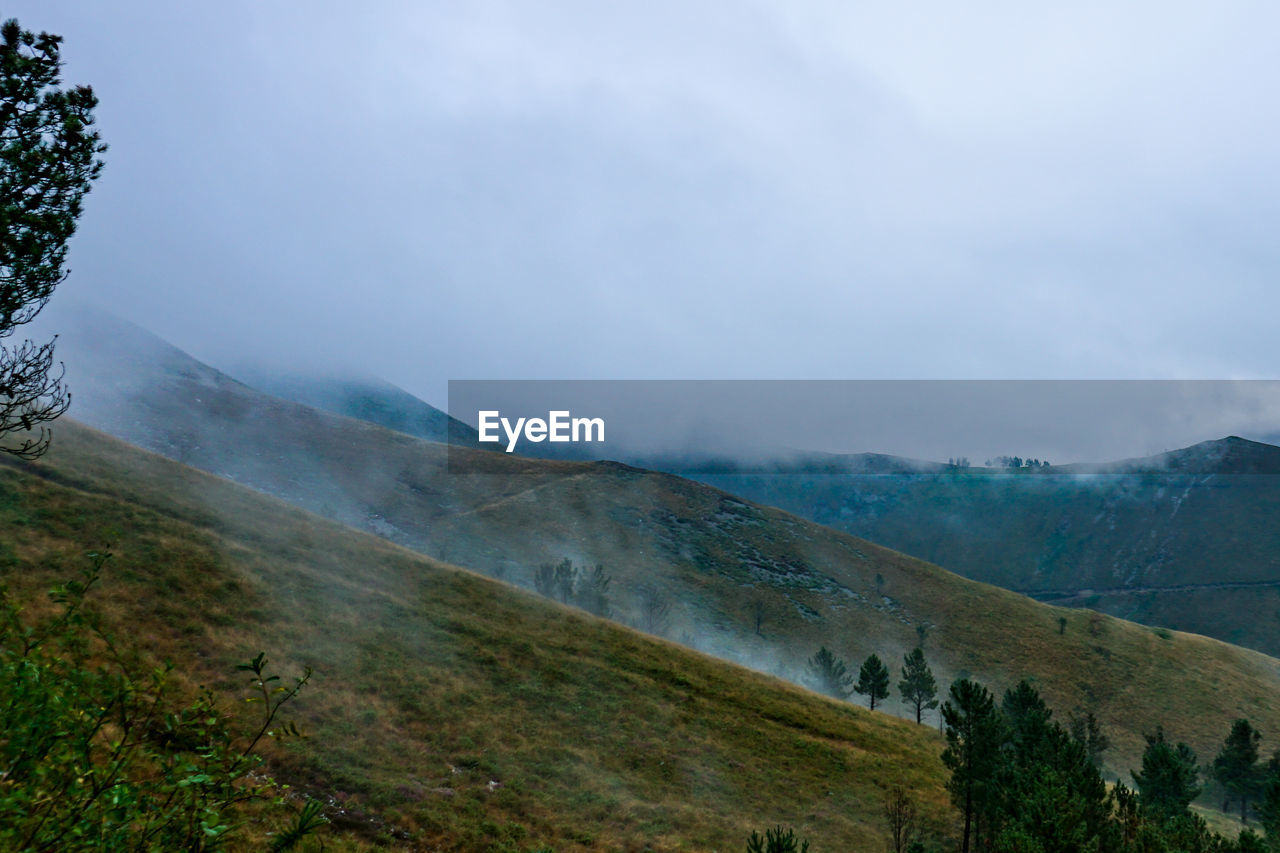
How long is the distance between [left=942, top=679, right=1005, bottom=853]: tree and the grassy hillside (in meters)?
5.14

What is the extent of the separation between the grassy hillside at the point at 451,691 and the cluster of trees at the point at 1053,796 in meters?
6.38

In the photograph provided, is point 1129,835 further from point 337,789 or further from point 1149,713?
point 1149,713

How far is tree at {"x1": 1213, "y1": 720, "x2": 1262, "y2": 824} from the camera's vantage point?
6141 cm

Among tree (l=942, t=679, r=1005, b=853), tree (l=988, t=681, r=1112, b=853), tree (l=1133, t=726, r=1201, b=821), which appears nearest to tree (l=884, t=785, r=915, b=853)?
tree (l=942, t=679, r=1005, b=853)

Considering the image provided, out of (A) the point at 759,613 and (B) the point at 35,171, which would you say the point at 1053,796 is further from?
(A) the point at 759,613

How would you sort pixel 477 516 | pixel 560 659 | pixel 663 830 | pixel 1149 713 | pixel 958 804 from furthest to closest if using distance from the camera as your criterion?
pixel 477 516
pixel 1149 713
pixel 560 659
pixel 958 804
pixel 663 830

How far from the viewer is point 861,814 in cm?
3706

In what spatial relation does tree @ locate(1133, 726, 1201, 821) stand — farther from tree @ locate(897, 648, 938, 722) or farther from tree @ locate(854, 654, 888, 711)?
tree @ locate(854, 654, 888, 711)

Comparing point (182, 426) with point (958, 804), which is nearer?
point (958, 804)

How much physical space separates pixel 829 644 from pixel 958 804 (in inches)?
3558

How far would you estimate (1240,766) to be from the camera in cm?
6203

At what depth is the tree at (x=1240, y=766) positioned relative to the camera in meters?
61.4

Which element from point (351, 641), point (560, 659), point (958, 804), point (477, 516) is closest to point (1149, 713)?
point (958, 804)

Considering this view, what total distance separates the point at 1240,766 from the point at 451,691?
79515mm
